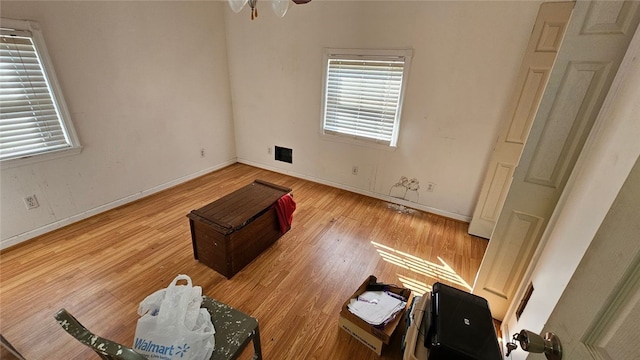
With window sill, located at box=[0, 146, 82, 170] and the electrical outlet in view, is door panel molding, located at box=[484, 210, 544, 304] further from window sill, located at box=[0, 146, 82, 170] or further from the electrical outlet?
the electrical outlet

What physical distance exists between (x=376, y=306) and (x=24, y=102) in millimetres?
3269

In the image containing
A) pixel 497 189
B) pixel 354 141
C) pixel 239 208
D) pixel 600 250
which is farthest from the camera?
pixel 354 141

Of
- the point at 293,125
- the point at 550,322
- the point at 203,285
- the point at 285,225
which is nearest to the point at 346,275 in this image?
the point at 285,225

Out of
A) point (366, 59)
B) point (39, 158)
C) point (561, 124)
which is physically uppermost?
point (366, 59)

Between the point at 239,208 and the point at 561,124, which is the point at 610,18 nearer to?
the point at 561,124

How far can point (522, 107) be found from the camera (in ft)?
7.36

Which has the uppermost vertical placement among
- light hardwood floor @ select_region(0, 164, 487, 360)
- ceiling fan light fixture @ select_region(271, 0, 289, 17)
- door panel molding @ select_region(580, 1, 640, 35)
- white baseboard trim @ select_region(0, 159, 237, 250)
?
ceiling fan light fixture @ select_region(271, 0, 289, 17)

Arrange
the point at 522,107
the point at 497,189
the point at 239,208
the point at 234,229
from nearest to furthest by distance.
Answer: the point at 234,229 < the point at 239,208 < the point at 522,107 < the point at 497,189

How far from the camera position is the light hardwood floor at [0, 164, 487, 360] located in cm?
159

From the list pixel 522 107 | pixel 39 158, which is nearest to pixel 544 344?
pixel 522 107

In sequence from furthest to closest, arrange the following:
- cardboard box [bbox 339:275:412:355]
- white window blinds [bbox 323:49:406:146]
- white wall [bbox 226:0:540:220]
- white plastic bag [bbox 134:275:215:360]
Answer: white window blinds [bbox 323:49:406:146] < white wall [bbox 226:0:540:220] < cardboard box [bbox 339:275:412:355] < white plastic bag [bbox 134:275:215:360]

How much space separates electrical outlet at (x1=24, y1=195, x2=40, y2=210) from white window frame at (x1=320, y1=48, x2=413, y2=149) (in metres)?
3.05

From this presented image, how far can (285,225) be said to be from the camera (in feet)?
7.89

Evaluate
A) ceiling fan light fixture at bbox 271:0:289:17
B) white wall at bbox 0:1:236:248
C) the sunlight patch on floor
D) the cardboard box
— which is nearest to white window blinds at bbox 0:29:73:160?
white wall at bbox 0:1:236:248
